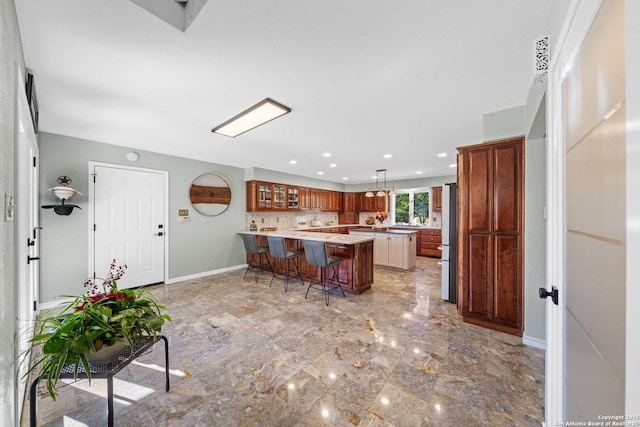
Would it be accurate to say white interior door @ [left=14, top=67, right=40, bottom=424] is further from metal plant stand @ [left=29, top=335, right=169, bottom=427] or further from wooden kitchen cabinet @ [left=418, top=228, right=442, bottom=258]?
wooden kitchen cabinet @ [left=418, top=228, right=442, bottom=258]

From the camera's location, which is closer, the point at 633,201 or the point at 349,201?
the point at 633,201

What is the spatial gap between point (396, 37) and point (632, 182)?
1.42 m

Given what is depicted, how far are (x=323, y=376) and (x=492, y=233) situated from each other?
2.10 metres

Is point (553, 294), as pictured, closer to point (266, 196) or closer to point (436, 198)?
point (266, 196)

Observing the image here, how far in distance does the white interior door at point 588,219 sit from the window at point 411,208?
673 cm

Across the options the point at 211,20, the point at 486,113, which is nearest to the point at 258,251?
the point at 211,20

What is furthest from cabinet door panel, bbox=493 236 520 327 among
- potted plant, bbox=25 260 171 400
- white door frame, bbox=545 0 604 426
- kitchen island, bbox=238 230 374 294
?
potted plant, bbox=25 260 171 400

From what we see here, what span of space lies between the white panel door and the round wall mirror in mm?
4979

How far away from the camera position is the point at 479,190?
244 centimetres

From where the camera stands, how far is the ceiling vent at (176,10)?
4.20 feet

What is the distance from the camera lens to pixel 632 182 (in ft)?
1.54

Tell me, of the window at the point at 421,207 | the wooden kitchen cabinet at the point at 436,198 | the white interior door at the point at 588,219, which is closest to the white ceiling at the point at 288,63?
the white interior door at the point at 588,219

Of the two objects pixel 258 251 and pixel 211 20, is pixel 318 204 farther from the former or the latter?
pixel 211 20

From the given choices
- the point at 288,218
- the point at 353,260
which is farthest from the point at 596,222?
the point at 288,218
